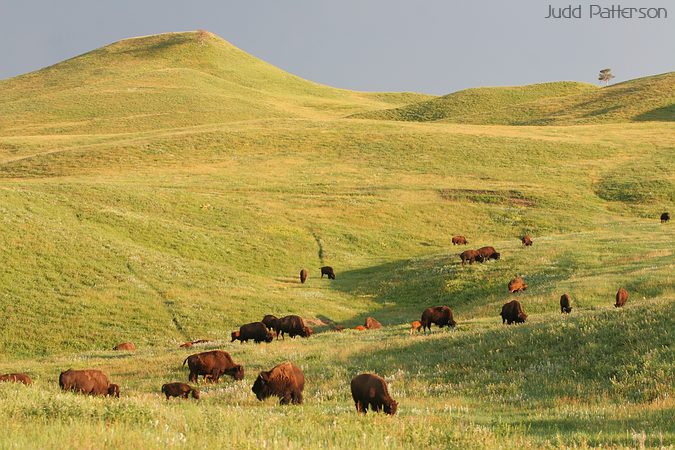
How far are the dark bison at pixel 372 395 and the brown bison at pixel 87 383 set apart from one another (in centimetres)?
665

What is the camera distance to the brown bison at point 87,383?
15641 millimetres

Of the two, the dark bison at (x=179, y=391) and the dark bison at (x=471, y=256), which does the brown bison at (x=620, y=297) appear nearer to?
the dark bison at (x=471, y=256)

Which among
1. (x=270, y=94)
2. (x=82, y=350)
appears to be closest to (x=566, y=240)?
(x=82, y=350)

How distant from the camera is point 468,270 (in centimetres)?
4228

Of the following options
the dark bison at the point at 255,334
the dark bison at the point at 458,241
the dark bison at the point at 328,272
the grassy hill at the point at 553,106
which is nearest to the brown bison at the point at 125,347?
the dark bison at the point at 255,334

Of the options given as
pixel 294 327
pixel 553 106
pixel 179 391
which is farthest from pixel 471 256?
pixel 553 106

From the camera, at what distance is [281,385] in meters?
13.9

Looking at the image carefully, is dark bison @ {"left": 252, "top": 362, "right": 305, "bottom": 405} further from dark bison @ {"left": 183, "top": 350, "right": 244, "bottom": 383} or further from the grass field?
dark bison @ {"left": 183, "top": 350, "right": 244, "bottom": 383}

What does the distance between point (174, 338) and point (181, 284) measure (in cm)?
780

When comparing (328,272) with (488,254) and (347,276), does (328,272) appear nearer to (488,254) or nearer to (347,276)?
(347,276)

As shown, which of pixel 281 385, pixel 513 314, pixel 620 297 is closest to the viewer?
pixel 281 385

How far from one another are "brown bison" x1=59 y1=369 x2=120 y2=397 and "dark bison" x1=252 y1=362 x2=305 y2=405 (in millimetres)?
3889

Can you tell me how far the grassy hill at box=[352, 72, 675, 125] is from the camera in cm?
12812

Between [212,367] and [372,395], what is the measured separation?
8.28m
